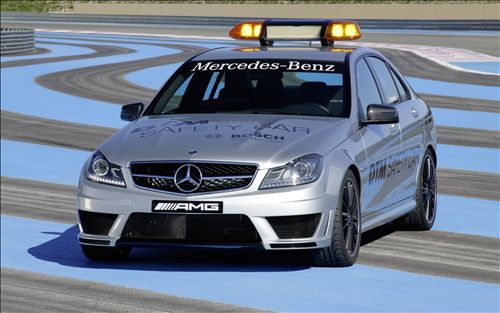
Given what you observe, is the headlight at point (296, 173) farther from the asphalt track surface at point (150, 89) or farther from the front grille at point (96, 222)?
the asphalt track surface at point (150, 89)

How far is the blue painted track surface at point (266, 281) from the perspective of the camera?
788 cm

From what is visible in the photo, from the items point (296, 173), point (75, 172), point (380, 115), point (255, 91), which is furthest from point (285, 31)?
point (75, 172)

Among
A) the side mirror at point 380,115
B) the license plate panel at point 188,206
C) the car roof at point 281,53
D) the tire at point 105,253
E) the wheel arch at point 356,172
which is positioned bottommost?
the tire at point 105,253

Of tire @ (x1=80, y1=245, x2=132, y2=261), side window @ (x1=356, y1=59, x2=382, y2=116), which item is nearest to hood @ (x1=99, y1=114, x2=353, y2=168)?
side window @ (x1=356, y1=59, x2=382, y2=116)

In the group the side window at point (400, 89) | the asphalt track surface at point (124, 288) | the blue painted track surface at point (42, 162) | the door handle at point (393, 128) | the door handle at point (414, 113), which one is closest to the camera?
the asphalt track surface at point (124, 288)

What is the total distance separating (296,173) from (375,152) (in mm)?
1235

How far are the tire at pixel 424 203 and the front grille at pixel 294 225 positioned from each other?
235cm

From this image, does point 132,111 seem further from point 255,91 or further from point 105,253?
point 105,253

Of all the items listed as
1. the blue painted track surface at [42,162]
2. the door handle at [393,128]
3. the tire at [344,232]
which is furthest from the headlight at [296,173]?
the blue painted track surface at [42,162]

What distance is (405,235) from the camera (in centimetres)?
1056

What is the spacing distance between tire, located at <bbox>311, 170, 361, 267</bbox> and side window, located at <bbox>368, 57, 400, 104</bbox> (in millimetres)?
1619

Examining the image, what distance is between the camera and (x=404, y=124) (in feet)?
34.0

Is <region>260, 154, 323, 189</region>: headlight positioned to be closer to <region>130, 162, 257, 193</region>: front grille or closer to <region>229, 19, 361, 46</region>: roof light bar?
<region>130, 162, 257, 193</region>: front grille

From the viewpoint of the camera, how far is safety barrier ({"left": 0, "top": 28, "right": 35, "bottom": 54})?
35000 mm
